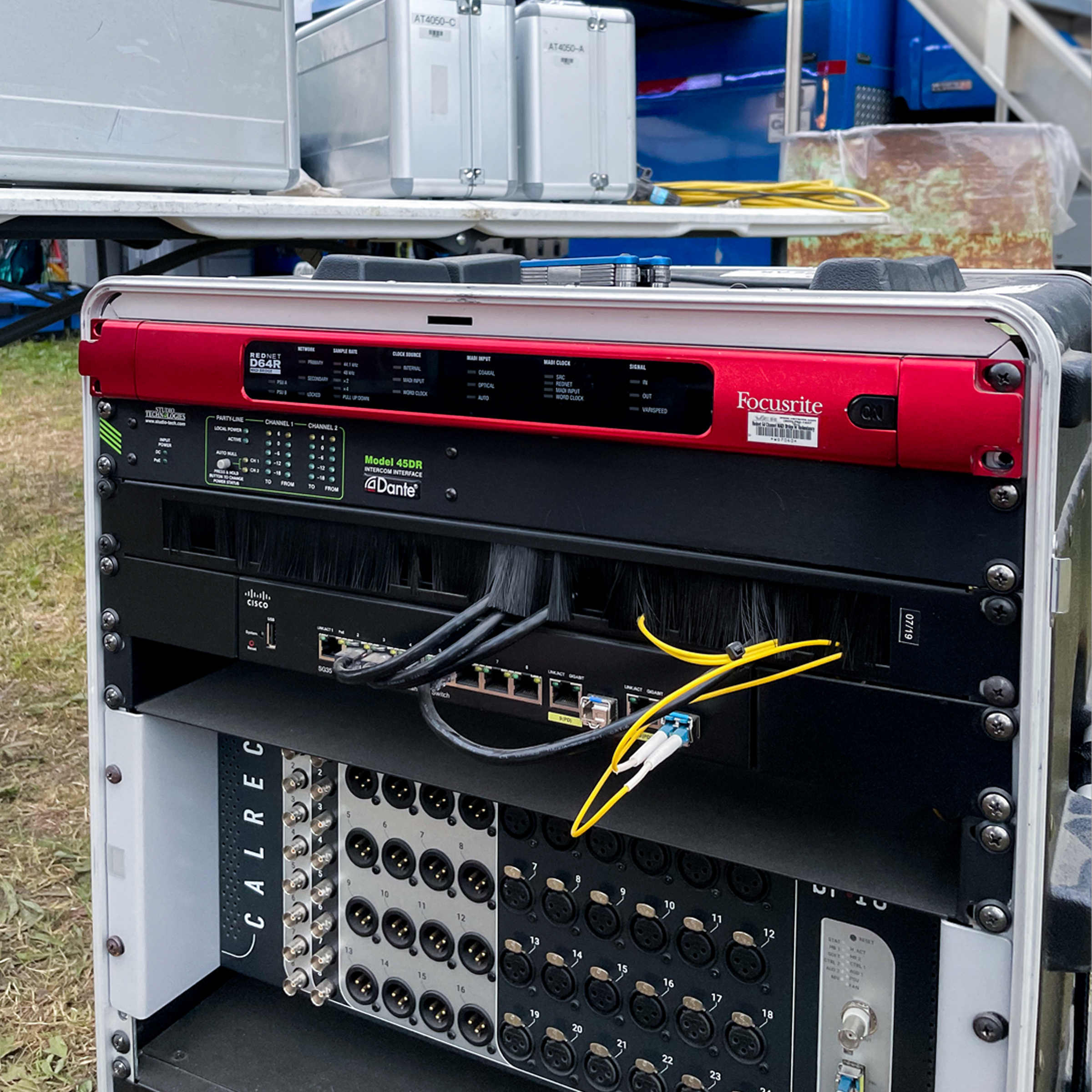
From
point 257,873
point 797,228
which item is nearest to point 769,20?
point 797,228

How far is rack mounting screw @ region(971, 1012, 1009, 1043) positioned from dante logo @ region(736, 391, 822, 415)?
1.07ft

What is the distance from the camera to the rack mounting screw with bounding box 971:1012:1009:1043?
634 mm

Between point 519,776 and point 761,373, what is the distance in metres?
0.31

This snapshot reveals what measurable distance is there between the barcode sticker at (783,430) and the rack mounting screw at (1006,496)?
89 millimetres

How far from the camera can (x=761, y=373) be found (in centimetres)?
63

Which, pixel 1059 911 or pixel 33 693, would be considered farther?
pixel 33 693

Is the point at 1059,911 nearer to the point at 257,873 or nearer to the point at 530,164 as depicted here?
the point at 257,873

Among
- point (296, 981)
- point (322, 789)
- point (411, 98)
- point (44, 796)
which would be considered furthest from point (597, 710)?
point (44, 796)

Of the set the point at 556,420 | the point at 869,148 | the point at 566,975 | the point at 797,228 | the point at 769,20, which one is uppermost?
the point at 769,20

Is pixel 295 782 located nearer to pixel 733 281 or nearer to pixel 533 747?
pixel 533 747

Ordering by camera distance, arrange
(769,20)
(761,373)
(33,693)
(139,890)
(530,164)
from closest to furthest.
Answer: (761,373)
(139,890)
(530,164)
(33,693)
(769,20)

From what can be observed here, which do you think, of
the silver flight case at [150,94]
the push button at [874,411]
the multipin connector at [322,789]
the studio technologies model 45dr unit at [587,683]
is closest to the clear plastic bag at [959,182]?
the silver flight case at [150,94]

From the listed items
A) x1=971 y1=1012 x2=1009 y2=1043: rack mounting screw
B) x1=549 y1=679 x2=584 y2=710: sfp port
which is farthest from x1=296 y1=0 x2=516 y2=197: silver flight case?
x1=971 y1=1012 x2=1009 y2=1043: rack mounting screw

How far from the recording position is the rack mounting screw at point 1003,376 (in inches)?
22.5
